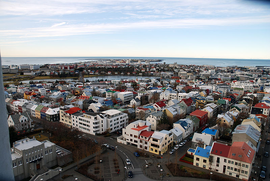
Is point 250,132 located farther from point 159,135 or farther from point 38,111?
point 38,111

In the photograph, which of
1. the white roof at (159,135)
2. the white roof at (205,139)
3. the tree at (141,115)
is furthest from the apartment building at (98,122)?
the white roof at (205,139)

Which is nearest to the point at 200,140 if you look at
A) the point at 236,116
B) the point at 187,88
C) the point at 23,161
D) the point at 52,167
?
the point at 236,116

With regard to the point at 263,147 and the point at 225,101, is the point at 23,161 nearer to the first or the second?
the point at 263,147

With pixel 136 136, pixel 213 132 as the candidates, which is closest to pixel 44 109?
pixel 136 136

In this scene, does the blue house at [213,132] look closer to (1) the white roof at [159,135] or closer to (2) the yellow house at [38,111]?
(1) the white roof at [159,135]

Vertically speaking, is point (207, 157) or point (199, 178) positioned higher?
point (207, 157)
